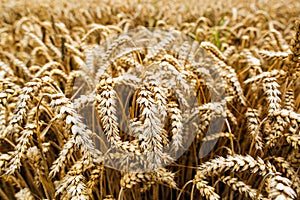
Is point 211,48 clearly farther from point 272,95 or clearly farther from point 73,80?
point 73,80

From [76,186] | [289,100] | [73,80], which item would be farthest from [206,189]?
[73,80]

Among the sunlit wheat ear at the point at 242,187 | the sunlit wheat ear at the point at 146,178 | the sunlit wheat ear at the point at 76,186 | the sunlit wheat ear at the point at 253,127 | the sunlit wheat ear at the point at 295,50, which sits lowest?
the sunlit wheat ear at the point at 242,187

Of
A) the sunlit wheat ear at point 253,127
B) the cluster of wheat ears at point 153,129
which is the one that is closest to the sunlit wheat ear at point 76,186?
the cluster of wheat ears at point 153,129

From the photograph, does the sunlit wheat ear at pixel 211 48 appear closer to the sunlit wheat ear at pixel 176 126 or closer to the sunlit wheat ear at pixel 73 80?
the sunlit wheat ear at pixel 176 126

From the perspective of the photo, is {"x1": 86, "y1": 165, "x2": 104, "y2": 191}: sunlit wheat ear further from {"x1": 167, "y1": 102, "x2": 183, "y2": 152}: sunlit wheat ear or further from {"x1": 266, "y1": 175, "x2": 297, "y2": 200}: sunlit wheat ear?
{"x1": 266, "y1": 175, "x2": 297, "y2": 200}: sunlit wheat ear

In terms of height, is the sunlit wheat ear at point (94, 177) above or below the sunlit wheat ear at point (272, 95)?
below

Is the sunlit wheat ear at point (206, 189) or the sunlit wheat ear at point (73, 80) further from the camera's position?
the sunlit wheat ear at point (73, 80)

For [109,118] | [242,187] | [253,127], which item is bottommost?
[242,187]

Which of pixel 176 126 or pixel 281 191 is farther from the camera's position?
pixel 176 126

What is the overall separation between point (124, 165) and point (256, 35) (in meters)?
1.68

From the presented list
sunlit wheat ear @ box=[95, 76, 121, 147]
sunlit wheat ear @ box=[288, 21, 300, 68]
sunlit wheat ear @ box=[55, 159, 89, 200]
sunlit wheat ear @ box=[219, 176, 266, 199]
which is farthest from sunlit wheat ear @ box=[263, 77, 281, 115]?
sunlit wheat ear @ box=[55, 159, 89, 200]

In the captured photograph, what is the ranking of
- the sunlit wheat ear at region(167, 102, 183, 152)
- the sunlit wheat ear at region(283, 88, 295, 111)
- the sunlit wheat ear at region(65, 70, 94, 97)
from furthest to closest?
the sunlit wheat ear at region(65, 70, 94, 97)
the sunlit wheat ear at region(283, 88, 295, 111)
the sunlit wheat ear at region(167, 102, 183, 152)

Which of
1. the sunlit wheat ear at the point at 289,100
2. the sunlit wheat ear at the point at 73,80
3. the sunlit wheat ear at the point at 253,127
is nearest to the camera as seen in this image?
the sunlit wheat ear at the point at 253,127

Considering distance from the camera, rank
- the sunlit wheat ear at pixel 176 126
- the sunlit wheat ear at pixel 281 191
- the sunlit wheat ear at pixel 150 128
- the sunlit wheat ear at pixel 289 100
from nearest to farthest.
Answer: the sunlit wheat ear at pixel 281 191 → the sunlit wheat ear at pixel 150 128 → the sunlit wheat ear at pixel 176 126 → the sunlit wheat ear at pixel 289 100
